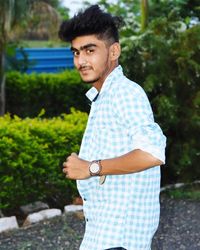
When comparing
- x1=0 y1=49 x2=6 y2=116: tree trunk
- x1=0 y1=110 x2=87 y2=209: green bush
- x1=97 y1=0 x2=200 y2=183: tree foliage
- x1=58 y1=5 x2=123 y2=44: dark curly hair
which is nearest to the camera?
x1=58 y1=5 x2=123 y2=44: dark curly hair

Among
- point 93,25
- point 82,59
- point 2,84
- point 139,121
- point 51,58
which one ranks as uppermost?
point 93,25

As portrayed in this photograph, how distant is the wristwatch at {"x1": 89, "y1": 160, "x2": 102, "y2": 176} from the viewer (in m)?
2.26

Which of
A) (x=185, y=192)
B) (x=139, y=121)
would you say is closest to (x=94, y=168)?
(x=139, y=121)

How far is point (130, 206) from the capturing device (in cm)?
232

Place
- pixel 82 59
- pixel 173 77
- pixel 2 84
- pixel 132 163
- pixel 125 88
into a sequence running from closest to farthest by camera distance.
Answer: pixel 132 163, pixel 125 88, pixel 82 59, pixel 173 77, pixel 2 84

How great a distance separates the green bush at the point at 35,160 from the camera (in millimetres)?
6070

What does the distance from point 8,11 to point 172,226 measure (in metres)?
5.98

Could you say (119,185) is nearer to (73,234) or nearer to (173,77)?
(73,234)

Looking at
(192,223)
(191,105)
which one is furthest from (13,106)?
(192,223)

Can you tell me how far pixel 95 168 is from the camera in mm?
2264

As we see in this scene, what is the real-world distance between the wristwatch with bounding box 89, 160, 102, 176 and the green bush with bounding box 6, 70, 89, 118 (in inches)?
392

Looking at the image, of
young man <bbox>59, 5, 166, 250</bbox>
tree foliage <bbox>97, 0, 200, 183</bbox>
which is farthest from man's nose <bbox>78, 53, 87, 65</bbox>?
tree foliage <bbox>97, 0, 200, 183</bbox>

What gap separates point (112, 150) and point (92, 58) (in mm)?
369

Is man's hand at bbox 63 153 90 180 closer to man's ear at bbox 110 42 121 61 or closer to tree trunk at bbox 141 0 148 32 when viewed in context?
man's ear at bbox 110 42 121 61
